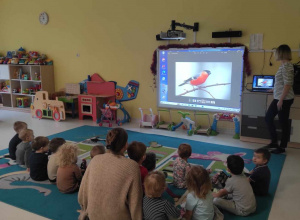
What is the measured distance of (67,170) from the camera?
262 centimetres

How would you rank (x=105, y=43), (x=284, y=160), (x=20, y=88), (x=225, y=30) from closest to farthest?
(x=284, y=160) < (x=225, y=30) < (x=105, y=43) < (x=20, y=88)

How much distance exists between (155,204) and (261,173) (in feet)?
3.87

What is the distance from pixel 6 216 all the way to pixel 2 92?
19.2ft

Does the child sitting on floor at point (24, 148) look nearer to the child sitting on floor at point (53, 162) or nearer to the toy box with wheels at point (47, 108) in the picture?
the child sitting on floor at point (53, 162)

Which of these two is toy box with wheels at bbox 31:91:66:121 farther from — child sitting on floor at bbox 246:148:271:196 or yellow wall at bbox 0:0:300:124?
child sitting on floor at bbox 246:148:271:196

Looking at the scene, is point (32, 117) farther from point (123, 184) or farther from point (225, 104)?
point (123, 184)

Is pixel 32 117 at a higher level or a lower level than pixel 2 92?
lower

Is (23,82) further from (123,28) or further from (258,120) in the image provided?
(258,120)

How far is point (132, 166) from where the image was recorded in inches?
65.7

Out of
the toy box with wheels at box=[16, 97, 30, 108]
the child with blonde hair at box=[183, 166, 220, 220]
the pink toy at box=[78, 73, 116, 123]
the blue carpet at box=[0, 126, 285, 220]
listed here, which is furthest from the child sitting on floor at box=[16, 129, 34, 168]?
the toy box with wheels at box=[16, 97, 30, 108]

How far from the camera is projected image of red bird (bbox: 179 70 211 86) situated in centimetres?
506

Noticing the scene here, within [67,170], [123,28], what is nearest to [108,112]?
[123,28]

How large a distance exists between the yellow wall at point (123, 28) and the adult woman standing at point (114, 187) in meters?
3.64

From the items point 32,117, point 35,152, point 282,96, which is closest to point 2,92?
point 32,117
